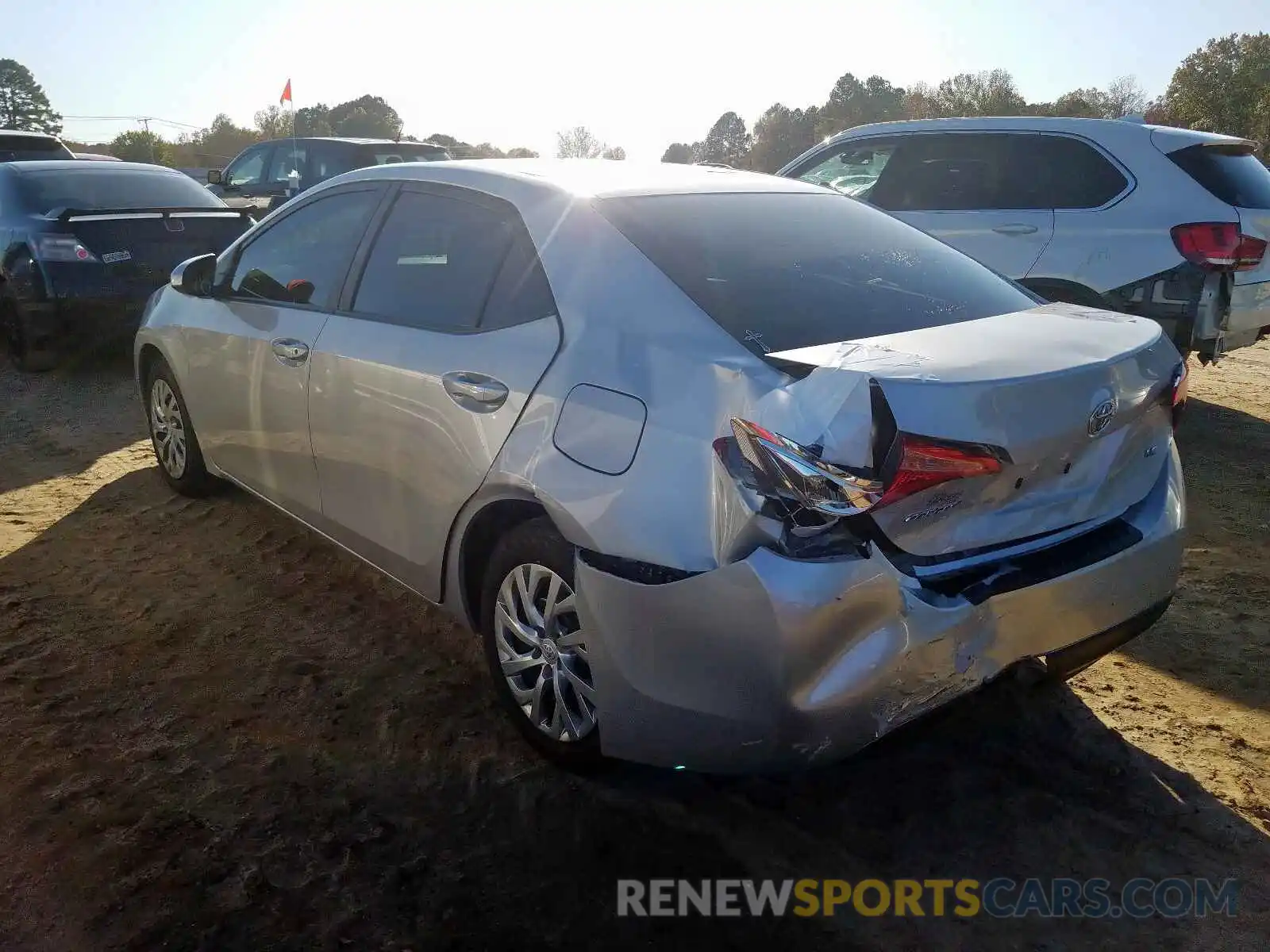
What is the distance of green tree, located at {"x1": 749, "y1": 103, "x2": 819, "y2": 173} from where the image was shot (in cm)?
5028

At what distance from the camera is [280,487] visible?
397cm

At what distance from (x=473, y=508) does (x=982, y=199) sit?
495 cm

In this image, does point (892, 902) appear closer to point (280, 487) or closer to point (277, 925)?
point (277, 925)

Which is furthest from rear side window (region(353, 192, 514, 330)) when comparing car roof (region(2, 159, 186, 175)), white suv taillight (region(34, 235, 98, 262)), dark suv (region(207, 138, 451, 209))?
dark suv (region(207, 138, 451, 209))

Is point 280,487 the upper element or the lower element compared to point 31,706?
upper

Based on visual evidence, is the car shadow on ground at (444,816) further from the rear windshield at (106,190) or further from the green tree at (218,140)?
the green tree at (218,140)

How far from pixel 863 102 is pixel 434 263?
73.2 meters

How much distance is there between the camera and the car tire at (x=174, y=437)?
15.9ft

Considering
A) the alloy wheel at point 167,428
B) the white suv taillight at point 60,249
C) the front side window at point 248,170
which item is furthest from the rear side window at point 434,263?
the front side window at point 248,170

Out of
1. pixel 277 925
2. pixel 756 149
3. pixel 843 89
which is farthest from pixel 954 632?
pixel 843 89

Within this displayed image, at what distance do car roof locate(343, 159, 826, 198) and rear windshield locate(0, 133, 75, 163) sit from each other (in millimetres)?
12279

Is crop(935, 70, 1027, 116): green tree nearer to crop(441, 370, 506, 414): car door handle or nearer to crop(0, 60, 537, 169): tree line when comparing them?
crop(0, 60, 537, 169): tree line

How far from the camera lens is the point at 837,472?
2.10m

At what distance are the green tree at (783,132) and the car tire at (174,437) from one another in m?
44.9
